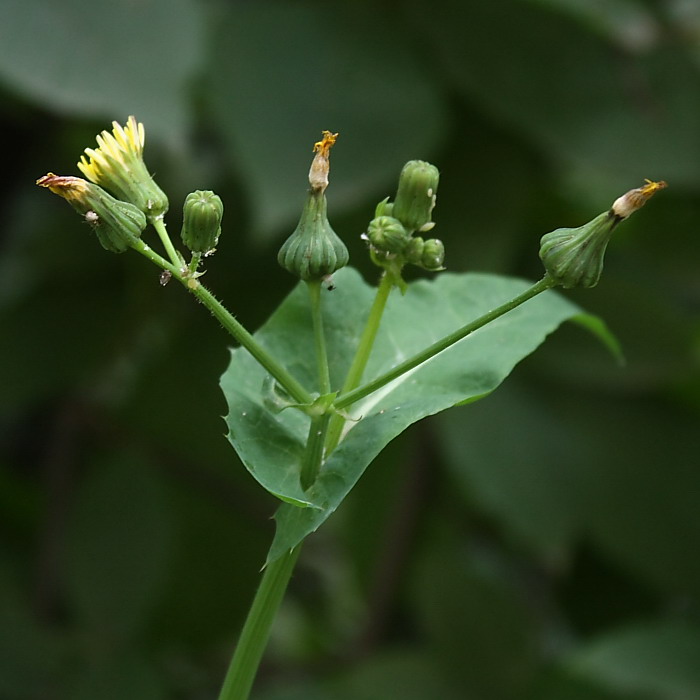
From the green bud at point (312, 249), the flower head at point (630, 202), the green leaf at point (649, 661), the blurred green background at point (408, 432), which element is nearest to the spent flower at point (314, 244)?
the green bud at point (312, 249)

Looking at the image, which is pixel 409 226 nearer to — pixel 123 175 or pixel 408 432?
pixel 123 175

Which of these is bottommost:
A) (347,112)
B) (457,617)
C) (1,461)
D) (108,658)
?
(457,617)

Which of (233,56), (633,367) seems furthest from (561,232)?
(633,367)

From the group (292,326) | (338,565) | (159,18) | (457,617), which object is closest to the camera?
(292,326)

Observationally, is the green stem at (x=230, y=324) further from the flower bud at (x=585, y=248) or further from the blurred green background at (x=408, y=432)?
the blurred green background at (x=408, y=432)

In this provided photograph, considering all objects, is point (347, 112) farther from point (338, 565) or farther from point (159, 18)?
point (338, 565)

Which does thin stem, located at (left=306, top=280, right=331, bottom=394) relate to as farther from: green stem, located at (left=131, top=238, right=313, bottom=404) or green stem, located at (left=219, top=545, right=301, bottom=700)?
green stem, located at (left=219, top=545, right=301, bottom=700)

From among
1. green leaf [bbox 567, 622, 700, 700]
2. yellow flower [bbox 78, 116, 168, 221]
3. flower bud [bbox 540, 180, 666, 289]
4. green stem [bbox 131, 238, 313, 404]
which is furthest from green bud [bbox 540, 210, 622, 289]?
green leaf [bbox 567, 622, 700, 700]
